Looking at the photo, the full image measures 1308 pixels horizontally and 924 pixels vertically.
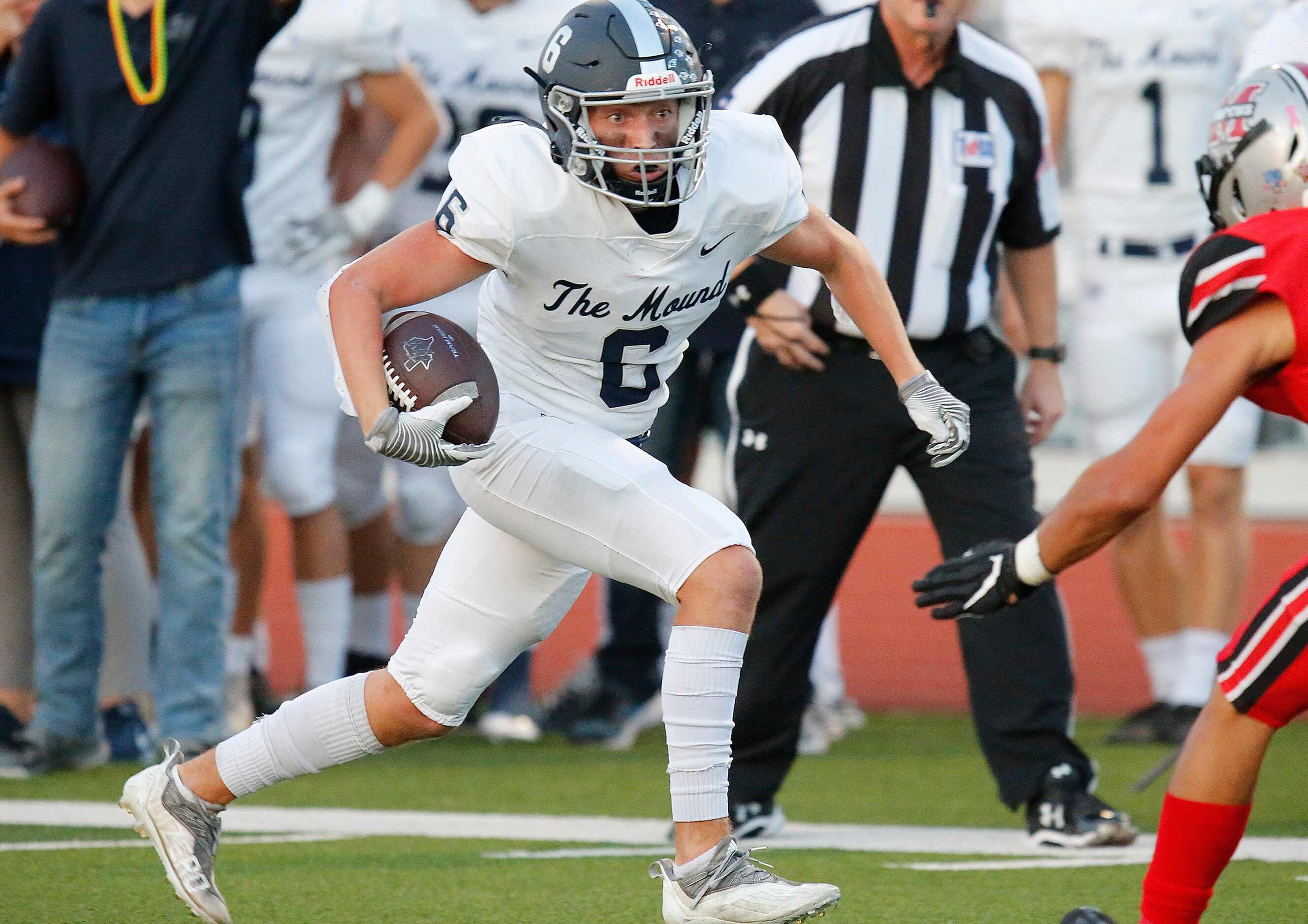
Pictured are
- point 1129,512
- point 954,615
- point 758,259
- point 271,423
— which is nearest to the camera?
point 1129,512

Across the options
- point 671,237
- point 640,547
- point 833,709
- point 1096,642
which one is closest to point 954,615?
point 640,547

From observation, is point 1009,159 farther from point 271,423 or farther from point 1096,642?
point 1096,642

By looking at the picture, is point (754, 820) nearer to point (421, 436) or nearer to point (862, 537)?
point (862, 537)

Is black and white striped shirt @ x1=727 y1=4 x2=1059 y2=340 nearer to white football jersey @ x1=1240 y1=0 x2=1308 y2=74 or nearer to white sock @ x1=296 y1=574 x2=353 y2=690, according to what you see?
white football jersey @ x1=1240 y1=0 x2=1308 y2=74

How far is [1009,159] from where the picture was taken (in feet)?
15.0

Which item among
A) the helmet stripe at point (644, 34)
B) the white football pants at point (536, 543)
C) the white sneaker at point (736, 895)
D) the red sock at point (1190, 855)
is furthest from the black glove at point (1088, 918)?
the helmet stripe at point (644, 34)

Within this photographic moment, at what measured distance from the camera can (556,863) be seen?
413 cm

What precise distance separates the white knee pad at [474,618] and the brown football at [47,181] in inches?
89.4

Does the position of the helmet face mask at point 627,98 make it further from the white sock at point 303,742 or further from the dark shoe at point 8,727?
the dark shoe at point 8,727

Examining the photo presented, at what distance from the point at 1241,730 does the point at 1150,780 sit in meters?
2.15

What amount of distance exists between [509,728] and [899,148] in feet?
8.87

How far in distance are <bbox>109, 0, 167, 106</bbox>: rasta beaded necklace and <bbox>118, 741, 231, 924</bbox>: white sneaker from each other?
2.34 metres

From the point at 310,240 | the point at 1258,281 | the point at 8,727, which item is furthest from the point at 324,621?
the point at 1258,281

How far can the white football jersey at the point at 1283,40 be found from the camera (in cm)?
524
